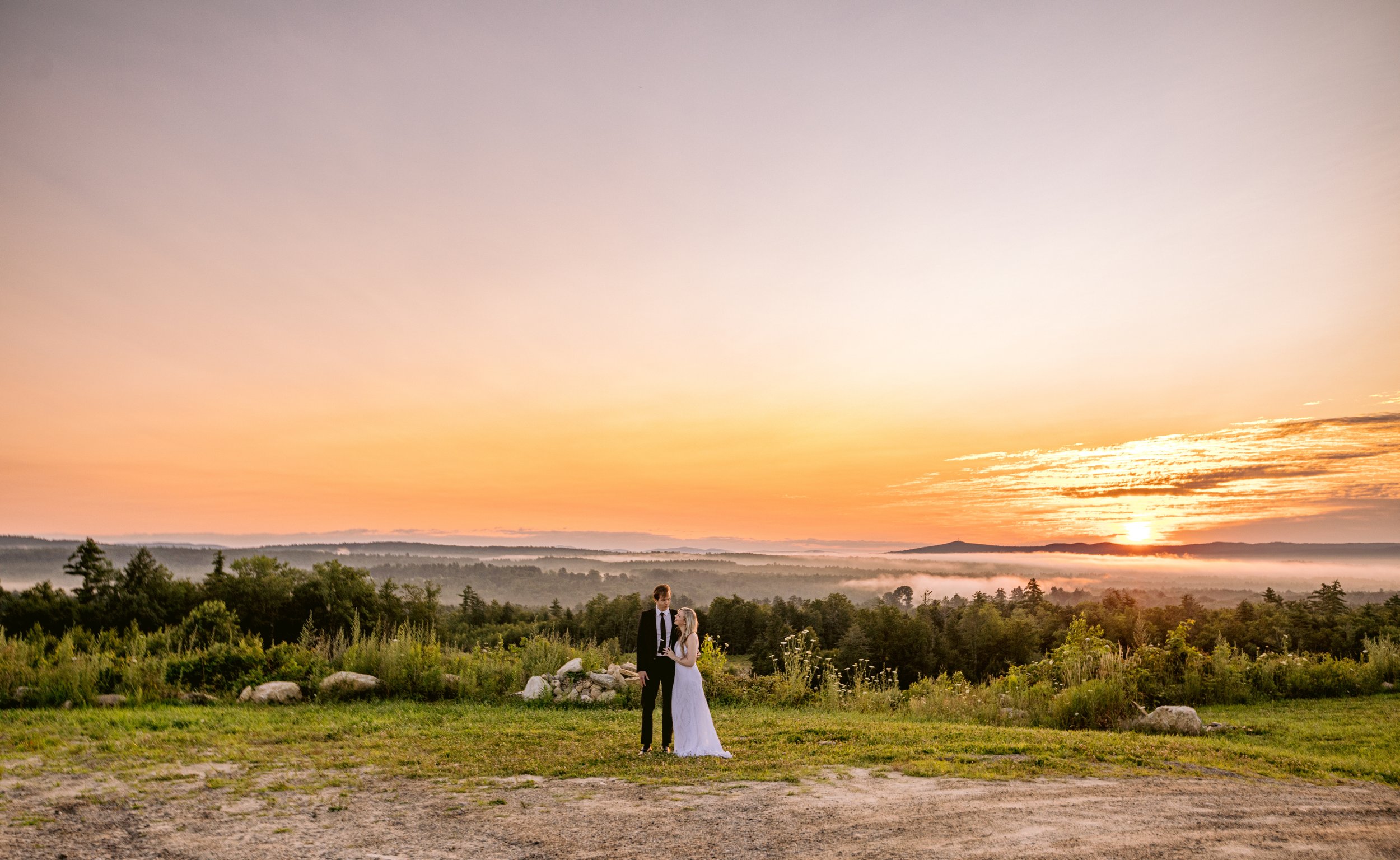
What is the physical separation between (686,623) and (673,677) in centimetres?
65

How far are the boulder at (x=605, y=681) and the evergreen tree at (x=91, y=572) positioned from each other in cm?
1617

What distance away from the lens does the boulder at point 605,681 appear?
13.6 meters

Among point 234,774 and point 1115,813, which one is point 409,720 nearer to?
point 234,774

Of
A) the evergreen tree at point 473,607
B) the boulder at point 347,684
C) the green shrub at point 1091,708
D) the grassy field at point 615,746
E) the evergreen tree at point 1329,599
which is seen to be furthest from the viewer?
the evergreen tree at point 473,607

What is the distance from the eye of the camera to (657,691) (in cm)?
865

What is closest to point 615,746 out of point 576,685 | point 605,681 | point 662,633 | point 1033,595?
point 662,633

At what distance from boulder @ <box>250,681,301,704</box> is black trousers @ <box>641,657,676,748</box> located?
739 centimetres

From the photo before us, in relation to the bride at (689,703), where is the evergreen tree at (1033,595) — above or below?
below

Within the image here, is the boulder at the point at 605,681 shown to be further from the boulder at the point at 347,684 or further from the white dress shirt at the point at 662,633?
the white dress shirt at the point at 662,633

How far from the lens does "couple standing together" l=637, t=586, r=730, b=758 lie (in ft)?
28.0

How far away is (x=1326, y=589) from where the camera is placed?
26656 mm

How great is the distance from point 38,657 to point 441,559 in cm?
4810

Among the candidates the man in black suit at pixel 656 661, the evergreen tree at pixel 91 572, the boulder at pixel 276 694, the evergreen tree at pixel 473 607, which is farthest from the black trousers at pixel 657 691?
the evergreen tree at pixel 473 607

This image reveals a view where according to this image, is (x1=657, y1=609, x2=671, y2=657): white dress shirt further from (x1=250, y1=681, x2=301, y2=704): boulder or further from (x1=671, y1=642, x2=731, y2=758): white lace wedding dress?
(x1=250, y1=681, x2=301, y2=704): boulder
